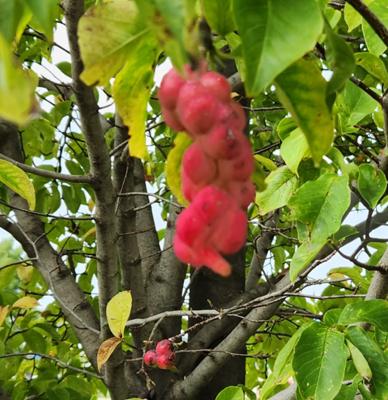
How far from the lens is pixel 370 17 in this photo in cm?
71

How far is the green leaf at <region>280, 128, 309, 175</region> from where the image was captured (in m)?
1.16

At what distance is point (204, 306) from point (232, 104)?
2141 millimetres

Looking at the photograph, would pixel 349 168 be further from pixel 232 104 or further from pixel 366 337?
pixel 232 104

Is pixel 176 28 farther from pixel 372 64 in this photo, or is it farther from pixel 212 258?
pixel 372 64

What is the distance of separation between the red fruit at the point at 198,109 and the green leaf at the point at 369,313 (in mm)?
885

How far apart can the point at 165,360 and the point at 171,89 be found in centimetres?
145

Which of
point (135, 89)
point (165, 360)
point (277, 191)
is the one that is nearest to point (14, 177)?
point (277, 191)

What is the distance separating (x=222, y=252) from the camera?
485 mm

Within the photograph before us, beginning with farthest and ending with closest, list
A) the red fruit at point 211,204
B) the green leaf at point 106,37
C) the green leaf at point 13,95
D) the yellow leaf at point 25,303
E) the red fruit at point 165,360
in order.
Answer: the yellow leaf at point 25,303, the red fruit at point 165,360, the green leaf at point 106,37, the red fruit at point 211,204, the green leaf at point 13,95

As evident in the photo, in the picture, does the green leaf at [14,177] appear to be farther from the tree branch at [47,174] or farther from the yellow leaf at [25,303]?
the yellow leaf at [25,303]

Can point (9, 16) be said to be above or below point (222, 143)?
above

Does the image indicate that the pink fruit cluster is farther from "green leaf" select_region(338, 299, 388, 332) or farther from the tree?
"green leaf" select_region(338, 299, 388, 332)

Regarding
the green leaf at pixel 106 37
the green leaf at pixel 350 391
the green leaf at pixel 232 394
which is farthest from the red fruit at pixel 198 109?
the green leaf at pixel 232 394

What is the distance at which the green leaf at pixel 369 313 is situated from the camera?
4.17 feet
